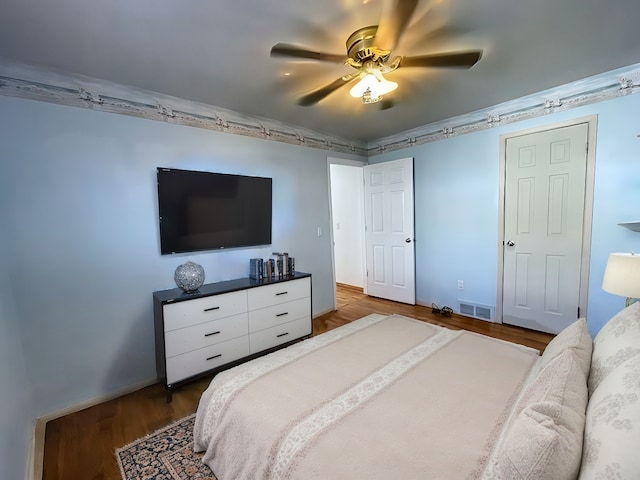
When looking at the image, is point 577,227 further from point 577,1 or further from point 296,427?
point 296,427

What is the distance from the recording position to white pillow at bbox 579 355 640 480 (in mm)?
614

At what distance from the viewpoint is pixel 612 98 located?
8.07ft

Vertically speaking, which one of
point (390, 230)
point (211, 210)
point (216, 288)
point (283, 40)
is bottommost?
point (216, 288)

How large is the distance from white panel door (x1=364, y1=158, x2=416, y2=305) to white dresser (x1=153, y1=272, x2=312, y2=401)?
169 cm

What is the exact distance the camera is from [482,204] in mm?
3332

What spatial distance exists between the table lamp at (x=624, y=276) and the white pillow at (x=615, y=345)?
66 cm

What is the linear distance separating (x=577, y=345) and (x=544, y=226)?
7.26ft

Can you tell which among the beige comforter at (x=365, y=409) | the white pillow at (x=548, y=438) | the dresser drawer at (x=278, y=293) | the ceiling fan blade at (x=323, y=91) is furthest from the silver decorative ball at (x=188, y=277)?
the white pillow at (x=548, y=438)

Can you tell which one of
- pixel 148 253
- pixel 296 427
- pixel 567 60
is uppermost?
pixel 567 60

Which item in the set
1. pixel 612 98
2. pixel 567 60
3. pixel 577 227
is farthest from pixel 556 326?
pixel 567 60

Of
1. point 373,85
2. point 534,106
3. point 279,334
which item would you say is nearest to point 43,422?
point 279,334

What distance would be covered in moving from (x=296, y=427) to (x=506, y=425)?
738mm

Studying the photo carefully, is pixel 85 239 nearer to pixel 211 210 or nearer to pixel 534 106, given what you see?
pixel 211 210

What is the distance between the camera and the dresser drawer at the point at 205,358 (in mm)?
2143
